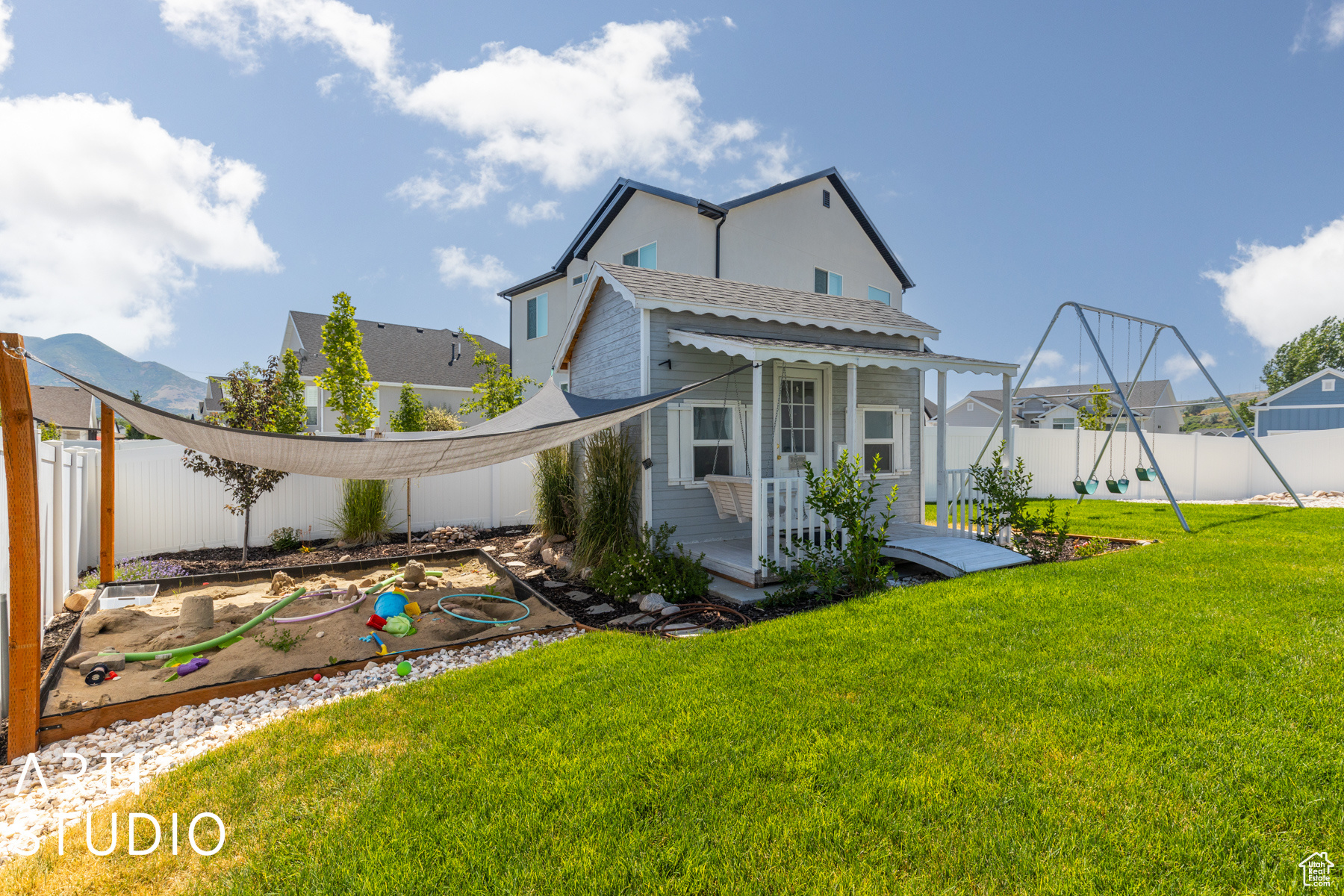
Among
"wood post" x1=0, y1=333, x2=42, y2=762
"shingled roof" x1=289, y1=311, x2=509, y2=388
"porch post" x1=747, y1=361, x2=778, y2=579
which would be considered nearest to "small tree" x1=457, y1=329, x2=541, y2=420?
"shingled roof" x1=289, y1=311, x2=509, y2=388

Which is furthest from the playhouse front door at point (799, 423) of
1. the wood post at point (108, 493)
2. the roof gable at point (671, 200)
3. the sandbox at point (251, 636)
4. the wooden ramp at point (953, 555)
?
the roof gable at point (671, 200)

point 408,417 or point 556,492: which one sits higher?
point 408,417

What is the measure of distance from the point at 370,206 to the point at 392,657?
7502 mm

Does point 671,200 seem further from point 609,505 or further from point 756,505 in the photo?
point 756,505

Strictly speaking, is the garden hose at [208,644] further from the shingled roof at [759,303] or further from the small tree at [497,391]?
the small tree at [497,391]

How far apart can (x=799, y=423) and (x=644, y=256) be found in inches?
294

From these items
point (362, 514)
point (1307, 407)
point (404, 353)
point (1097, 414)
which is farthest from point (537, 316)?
point (1307, 407)

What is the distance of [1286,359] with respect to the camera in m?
38.2

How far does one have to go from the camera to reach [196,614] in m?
4.20

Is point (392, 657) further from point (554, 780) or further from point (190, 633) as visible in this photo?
point (554, 780)

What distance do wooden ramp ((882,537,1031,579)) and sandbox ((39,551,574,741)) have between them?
352cm

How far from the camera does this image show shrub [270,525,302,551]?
24.9ft

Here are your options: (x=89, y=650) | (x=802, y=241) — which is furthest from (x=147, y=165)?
(x=802, y=241)

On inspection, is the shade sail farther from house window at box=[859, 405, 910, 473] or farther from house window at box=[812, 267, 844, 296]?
house window at box=[812, 267, 844, 296]
